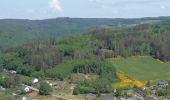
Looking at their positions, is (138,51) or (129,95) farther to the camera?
(138,51)

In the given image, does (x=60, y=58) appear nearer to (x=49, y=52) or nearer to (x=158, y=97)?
(x=49, y=52)

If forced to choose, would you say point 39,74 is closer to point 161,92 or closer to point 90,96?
point 90,96

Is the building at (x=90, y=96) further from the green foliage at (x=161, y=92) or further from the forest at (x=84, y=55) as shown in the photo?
the green foliage at (x=161, y=92)

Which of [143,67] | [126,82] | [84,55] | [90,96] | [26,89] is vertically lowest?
[126,82]

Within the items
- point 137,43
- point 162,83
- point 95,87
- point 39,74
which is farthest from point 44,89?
point 137,43

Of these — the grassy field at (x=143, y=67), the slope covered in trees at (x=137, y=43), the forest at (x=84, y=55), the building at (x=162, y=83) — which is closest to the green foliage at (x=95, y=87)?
the forest at (x=84, y=55)

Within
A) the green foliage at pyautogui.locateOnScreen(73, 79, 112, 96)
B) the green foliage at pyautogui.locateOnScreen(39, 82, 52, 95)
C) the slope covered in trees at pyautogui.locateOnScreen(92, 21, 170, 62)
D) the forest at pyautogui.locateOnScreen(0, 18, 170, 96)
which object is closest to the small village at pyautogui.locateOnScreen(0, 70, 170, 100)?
the green foliage at pyautogui.locateOnScreen(39, 82, 52, 95)

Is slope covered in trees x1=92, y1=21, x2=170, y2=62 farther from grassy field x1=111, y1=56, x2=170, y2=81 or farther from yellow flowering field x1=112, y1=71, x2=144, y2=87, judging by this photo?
yellow flowering field x1=112, y1=71, x2=144, y2=87

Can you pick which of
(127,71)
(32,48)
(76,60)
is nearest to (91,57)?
(76,60)
